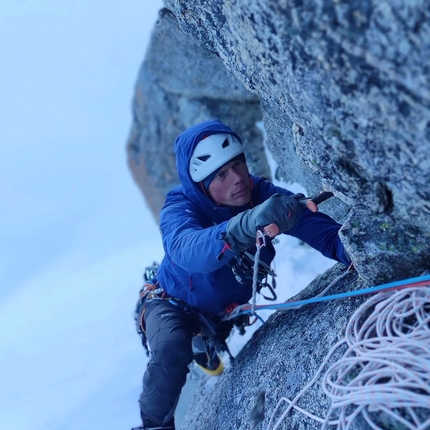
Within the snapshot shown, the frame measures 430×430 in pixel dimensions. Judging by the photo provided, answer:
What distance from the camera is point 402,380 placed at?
156 cm

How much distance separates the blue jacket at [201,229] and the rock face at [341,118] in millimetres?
299

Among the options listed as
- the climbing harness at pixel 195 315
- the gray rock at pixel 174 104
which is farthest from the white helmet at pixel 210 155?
the gray rock at pixel 174 104

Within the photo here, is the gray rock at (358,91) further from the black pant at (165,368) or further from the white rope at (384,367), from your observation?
the black pant at (165,368)

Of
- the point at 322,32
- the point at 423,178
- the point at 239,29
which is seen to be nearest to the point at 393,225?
the point at 423,178

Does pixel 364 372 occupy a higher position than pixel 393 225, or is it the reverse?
pixel 393 225

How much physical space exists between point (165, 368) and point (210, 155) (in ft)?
4.25

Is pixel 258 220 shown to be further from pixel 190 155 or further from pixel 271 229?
pixel 190 155

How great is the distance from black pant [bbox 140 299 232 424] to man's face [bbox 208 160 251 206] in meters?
0.85

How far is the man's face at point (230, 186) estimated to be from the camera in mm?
2865

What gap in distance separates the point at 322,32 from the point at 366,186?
68 cm

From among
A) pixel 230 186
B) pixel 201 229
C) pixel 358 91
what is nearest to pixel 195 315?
pixel 201 229

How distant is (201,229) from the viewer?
2.62 metres

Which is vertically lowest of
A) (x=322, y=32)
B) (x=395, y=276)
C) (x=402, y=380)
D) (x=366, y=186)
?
(x=402, y=380)

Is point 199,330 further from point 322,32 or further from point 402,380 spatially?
point 322,32
